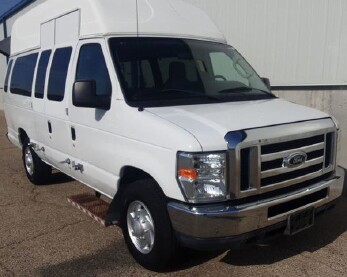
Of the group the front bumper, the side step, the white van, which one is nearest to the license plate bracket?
the white van

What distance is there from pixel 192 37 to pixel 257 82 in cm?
92

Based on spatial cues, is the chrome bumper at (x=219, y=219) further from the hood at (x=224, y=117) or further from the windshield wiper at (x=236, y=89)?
the windshield wiper at (x=236, y=89)

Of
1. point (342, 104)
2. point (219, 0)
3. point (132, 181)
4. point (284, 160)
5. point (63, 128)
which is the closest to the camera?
point (284, 160)

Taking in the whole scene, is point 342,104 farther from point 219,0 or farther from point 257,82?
point 219,0

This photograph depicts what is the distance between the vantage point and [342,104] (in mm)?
6359

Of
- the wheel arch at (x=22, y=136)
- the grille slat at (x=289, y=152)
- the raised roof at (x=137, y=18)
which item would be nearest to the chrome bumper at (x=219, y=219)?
the grille slat at (x=289, y=152)

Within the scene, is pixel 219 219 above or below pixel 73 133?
below

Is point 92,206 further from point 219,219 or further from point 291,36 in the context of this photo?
point 291,36

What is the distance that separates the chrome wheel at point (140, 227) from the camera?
3.77 m

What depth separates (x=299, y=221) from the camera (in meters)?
3.63

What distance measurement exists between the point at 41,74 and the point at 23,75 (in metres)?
1.11

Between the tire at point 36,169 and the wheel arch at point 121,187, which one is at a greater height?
the wheel arch at point 121,187

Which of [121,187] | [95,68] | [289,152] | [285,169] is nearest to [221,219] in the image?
[285,169]

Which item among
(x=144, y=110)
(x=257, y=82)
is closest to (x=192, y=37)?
(x=257, y=82)
